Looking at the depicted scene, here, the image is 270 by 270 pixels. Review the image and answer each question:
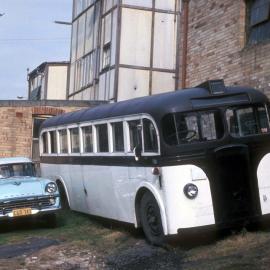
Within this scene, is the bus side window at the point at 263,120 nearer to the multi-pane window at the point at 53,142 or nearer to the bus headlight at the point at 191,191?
the bus headlight at the point at 191,191

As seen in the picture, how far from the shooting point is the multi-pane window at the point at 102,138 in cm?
1093

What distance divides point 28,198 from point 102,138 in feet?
6.21

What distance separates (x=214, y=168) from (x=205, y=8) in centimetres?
618

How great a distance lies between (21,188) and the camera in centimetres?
1188

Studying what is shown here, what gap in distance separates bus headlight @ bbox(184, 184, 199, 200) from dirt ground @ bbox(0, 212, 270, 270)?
0.51 m

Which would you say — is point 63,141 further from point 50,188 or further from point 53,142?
point 50,188

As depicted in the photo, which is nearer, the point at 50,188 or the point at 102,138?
the point at 102,138

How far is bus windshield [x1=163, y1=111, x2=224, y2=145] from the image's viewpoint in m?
9.05

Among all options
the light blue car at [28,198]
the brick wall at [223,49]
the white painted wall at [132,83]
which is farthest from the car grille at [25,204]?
the white painted wall at [132,83]

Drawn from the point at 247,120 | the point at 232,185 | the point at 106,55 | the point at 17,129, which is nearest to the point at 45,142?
the point at 17,129

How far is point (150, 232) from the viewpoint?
31.4ft

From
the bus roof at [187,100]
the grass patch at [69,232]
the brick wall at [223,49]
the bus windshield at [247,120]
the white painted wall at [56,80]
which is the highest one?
the white painted wall at [56,80]

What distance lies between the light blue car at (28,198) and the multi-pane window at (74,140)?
89 cm

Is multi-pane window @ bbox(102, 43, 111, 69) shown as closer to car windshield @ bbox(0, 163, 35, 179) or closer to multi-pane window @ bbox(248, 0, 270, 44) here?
car windshield @ bbox(0, 163, 35, 179)
